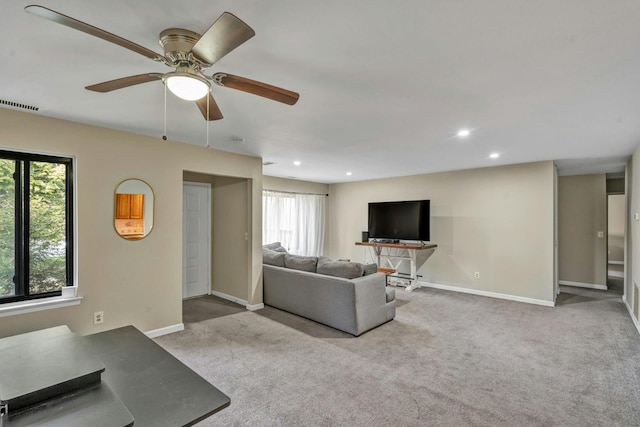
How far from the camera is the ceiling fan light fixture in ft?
4.86

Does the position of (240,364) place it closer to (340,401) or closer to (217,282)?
(340,401)

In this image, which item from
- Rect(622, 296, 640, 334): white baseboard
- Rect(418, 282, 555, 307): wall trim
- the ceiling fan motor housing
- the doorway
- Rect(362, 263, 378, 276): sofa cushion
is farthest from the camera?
the doorway

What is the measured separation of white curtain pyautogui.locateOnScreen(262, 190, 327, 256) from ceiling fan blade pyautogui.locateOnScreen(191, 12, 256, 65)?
16.9 ft

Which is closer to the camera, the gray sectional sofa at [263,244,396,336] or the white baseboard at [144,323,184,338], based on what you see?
the white baseboard at [144,323,184,338]

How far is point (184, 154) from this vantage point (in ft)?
→ 12.5

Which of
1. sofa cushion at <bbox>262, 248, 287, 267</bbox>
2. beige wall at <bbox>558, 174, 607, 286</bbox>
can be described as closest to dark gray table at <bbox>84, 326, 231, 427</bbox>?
sofa cushion at <bbox>262, 248, 287, 267</bbox>

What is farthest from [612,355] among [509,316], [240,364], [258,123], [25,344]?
[25,344]

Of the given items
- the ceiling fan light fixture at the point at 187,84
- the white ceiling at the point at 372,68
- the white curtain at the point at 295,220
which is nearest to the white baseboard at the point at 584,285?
the white ceiling at the point at 372,68

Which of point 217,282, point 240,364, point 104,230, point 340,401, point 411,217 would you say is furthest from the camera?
point 411,217

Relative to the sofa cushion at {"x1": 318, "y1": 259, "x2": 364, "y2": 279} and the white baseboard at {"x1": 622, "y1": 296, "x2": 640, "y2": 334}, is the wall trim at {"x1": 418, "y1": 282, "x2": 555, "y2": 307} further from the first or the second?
the sofa cushion at {"x1": 318, "y1": 259, "x2": 364, "y2": 279}

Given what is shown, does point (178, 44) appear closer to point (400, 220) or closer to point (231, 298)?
point (231, 298)

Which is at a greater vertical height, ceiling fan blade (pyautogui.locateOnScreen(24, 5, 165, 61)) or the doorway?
ceiling fan blade (pyautogui.locateOnScreen(24, 5, 165, 61))

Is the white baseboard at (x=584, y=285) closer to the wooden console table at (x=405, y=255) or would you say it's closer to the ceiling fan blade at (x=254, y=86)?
the wooden console table at (x=405, y=255)

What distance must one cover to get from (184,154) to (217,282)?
2.50 meters
